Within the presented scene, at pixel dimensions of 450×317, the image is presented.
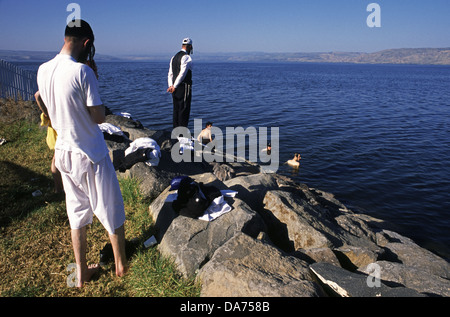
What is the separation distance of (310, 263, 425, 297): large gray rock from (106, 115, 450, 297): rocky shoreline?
10mm

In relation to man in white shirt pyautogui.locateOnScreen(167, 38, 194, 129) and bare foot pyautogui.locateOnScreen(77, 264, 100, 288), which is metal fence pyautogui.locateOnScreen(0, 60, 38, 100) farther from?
bare foot pyautogui.locateOnScreen(77, 264, 100, 288)

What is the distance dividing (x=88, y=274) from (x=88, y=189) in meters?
1.27

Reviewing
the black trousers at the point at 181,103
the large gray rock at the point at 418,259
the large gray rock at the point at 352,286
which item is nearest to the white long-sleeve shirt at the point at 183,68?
the black trousers at the point at 181,103

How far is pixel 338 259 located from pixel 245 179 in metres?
2.68

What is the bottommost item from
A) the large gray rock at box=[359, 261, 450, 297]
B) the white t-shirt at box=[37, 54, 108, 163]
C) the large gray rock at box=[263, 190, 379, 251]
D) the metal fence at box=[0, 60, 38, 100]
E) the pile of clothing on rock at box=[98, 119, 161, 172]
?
the large gray rock at box=[359, 261, 450, 297]

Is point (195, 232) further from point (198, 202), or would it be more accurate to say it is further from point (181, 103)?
point (181, 103)

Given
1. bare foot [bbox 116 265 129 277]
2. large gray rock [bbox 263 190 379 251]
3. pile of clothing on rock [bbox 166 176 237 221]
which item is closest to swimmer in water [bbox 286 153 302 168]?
large gray rock [bbox 263 190 379 251]

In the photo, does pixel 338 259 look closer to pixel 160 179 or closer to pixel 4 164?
pixel 160 179

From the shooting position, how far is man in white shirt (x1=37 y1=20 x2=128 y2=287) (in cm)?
285

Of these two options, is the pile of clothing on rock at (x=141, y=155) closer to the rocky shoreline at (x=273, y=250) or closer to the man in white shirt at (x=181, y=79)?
the rocky shoreline at (x=273, y=250)

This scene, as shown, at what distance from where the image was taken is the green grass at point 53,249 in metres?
3.61

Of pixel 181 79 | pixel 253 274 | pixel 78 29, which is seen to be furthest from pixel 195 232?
pixel 181 79

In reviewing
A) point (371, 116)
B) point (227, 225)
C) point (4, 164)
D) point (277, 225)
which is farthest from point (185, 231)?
point (371, 116)

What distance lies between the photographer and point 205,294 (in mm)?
3273
